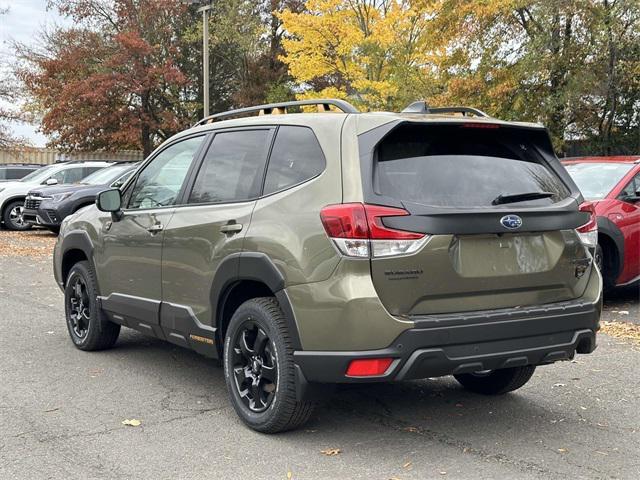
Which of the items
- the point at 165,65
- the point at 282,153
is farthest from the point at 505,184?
the point at 165,65

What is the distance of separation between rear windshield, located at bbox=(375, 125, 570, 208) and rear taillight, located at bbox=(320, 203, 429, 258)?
15cm

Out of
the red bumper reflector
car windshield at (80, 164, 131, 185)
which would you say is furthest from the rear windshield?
car windshield at (80, 164, 131, 185)

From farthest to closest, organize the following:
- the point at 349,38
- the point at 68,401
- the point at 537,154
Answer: the point at 349,38 → the point at 68,401 → the point at 537,154

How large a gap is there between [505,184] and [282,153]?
1315 mm

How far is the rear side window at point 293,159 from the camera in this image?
4227 mm

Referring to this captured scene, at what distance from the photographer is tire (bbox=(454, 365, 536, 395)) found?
5027 mm

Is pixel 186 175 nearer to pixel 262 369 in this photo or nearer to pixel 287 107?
pixel 287 107

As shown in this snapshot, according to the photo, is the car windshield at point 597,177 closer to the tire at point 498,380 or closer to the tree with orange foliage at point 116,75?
the tire at point 498,380

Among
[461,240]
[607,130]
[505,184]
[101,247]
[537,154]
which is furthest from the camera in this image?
[607,130]

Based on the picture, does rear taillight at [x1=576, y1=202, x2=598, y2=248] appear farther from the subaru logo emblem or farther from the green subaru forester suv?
the subaru logo emblem

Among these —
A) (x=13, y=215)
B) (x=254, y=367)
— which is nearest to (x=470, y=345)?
(x=254, y=367)

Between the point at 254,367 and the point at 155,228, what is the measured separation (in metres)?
1.45

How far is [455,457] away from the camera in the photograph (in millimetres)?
4062

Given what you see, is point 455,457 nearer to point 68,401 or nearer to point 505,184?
point 505,184
